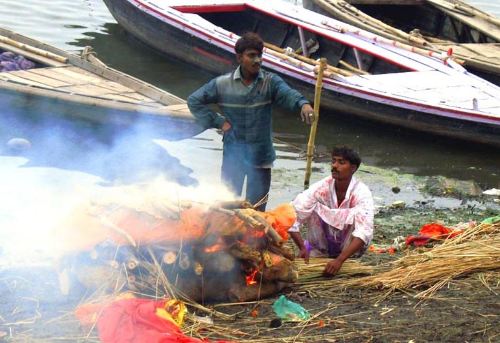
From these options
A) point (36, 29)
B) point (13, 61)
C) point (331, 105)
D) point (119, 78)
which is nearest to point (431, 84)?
point (331, 105)

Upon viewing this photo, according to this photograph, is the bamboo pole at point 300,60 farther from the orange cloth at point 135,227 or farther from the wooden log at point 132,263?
the wooden log at point 132,263

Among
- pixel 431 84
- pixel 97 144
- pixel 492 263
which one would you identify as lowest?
pixel 97 144

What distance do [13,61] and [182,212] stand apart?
24.6 feet

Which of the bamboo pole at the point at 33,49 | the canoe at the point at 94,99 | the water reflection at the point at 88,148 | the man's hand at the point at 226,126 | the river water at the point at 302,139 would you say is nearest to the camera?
the man's hand at the point at 226,126

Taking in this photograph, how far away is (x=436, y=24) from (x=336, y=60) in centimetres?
331

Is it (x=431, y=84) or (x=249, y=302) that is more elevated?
(x=431, y=84)

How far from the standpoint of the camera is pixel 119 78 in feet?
37.1

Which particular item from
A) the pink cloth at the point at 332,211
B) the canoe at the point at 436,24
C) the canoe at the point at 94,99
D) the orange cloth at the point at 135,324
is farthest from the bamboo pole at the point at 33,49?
the orange cloth at the point at 135,324

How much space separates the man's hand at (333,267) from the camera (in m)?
5.69

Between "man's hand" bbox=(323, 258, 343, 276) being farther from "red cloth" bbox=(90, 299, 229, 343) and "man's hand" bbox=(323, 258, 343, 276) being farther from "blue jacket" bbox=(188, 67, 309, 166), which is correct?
"blue jacket" bbox=(188, 67, 309, 166)

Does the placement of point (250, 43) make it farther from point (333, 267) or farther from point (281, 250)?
point (333, 267)

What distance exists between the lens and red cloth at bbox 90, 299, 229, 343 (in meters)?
4.58

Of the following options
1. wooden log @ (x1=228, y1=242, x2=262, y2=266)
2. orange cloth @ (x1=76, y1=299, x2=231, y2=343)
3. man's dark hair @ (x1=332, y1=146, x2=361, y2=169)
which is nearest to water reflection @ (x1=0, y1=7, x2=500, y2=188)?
man's dark hair @ (x1=332, y1=146, x2=361, y2=169)

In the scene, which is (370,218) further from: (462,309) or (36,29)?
(36,29)
